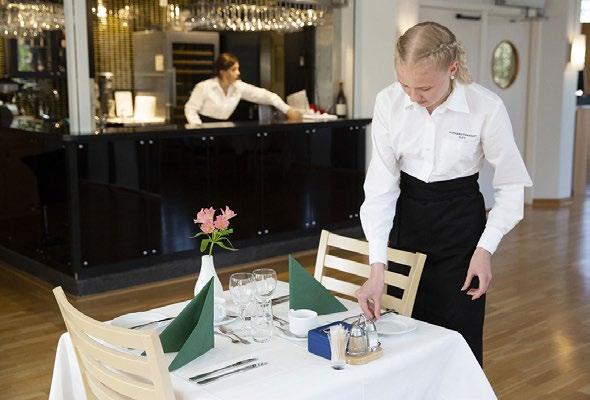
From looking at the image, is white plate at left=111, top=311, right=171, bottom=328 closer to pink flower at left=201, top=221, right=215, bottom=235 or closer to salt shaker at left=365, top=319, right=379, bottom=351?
pink flower at left=201, top=221, right=215, bottom=235

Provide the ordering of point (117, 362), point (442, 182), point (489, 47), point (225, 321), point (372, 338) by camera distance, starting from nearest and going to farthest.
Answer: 1. point (117, 362)
2. point (372, 338)
3. point (225, 321)
4. point (442, 182)
5. point (489, 47)

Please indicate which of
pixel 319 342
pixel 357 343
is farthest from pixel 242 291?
pixel 357 343

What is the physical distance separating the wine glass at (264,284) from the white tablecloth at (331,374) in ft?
0.53

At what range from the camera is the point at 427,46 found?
7.77 feet

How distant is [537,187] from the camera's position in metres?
9.72

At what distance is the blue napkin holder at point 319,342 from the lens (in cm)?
221

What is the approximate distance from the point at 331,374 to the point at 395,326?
0.43 metres

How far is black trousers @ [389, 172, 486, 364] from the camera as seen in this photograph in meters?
2.75

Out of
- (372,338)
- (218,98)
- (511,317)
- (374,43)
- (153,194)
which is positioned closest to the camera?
(372,338)

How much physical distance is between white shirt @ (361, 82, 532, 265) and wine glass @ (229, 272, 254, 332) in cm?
42

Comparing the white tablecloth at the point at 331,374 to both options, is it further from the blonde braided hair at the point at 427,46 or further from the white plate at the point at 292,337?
the blonde braided hair at the point at 427,46

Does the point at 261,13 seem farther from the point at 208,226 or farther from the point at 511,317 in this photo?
the point at 208,226

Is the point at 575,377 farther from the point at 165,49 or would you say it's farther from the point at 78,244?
the point at 165,49

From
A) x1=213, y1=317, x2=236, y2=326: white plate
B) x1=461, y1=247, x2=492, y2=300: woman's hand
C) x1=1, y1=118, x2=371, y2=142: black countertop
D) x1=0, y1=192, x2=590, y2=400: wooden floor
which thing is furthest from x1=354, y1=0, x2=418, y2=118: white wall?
x1=213, y1=317, x2=236, y2=326: white plate
